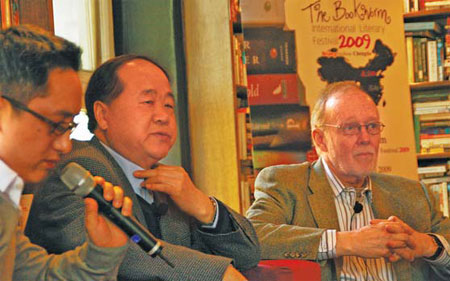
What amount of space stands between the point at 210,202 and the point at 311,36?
197 cm

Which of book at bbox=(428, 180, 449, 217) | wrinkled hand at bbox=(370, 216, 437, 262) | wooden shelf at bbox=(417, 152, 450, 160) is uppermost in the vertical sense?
wooden shelf at bbox=(417, 152, 450, 160)

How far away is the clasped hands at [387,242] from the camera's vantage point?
2689 mm

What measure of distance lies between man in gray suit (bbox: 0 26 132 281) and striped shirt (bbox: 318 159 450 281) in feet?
3.89

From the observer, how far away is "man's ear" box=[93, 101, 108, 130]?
7.58 ft

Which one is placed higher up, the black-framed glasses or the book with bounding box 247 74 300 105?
the book with bounding box 247 74 300 105

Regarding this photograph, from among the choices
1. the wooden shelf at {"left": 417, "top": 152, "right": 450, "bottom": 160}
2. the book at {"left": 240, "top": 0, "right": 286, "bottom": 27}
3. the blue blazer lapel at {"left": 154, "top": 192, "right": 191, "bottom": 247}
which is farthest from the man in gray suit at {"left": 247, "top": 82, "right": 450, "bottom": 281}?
the wooden shelf at {"left": 417, "top": 152, "right": 450, "bottom": 160}

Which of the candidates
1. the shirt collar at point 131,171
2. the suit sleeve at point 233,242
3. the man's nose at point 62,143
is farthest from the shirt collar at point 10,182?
the suit sleeve at point 233,242

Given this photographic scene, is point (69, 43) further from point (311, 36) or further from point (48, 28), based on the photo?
point (311, 36)

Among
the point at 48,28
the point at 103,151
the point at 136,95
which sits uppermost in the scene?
the point at 48,28

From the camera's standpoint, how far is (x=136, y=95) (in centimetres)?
229

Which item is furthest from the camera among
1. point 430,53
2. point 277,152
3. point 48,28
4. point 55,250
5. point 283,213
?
point 430,53

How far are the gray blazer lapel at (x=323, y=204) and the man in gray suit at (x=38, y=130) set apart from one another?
1303 millimetres

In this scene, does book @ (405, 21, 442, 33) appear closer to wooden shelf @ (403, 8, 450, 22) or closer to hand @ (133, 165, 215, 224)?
wooden shelf @ (403, 8, 450, 22)

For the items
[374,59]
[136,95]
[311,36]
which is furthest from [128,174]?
[374,59]
